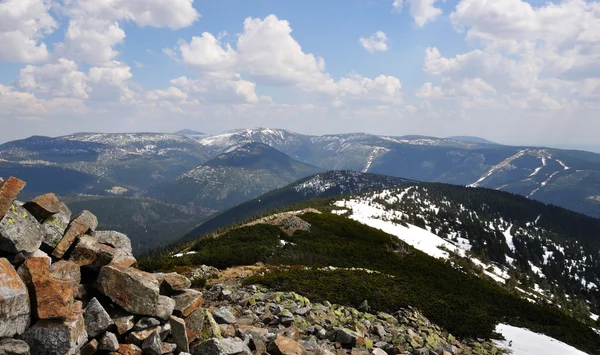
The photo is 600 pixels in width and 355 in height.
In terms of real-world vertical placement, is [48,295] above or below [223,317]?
above

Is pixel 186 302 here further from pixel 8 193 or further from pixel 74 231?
pixel 8 193

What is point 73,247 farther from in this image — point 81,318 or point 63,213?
point 81,318

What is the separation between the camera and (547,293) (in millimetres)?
108438

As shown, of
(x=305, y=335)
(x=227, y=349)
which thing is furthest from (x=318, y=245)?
(x=227, y=349)

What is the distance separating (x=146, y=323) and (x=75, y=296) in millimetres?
2741

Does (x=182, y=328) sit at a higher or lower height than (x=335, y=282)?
higher

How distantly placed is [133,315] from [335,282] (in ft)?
68.3

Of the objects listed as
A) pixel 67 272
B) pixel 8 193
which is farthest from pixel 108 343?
pixel 8 193

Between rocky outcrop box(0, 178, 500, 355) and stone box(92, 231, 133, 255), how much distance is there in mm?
52

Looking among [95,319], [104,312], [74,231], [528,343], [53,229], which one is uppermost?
[53,229]

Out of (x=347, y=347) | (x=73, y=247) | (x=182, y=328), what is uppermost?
(x=73, y=247)

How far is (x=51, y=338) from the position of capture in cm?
1058

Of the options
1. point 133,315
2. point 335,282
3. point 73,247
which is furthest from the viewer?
point 335,282

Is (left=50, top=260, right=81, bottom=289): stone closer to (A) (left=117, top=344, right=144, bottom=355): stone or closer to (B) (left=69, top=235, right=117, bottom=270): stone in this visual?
(B) (left=69, top=235, right=117, bottom=270): stone
